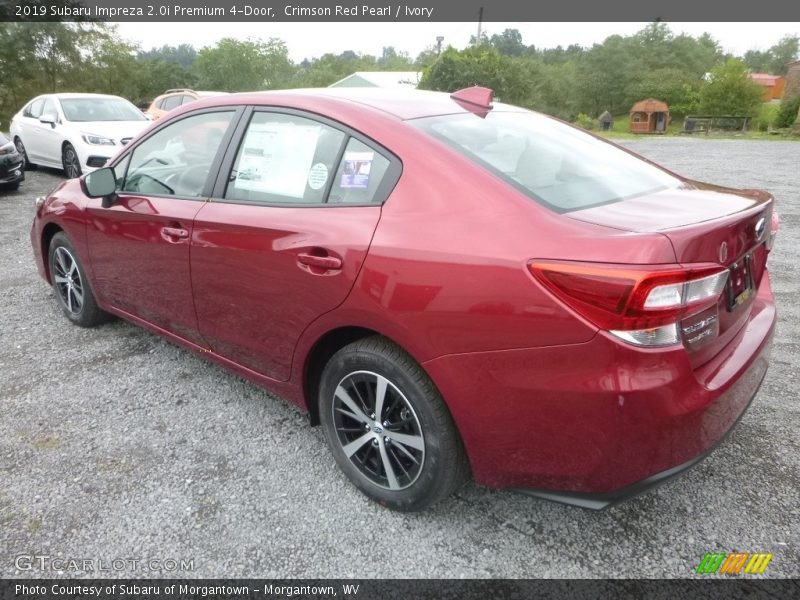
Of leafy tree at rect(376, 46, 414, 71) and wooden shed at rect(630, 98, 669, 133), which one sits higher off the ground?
leafy tree at rect(376, 46, 414, 71)

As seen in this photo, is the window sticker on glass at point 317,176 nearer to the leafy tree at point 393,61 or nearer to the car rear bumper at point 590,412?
the car rear bumper at point 590,412

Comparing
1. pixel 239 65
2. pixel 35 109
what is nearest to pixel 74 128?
pixel 35 109

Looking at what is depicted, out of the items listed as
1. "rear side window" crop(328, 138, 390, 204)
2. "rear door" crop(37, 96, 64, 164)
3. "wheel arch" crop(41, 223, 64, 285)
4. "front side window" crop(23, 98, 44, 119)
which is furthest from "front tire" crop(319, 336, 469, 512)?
"front side window" crop(23, 98, 44, 119)

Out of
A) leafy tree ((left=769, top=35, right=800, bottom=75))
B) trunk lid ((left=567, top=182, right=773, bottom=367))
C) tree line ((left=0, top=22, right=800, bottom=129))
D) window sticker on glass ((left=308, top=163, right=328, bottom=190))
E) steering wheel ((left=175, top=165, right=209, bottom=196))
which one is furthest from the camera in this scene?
leafy tree ((left=769, top=35, right=800, bottom=75))

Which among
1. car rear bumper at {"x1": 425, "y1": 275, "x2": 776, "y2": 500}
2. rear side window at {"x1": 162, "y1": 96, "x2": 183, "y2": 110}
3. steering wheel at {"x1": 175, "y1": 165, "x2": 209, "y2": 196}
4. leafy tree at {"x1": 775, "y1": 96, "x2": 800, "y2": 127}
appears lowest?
car rear bumper at {"x1": 425, "y1": 275, "x2": 776, "y2": 500}

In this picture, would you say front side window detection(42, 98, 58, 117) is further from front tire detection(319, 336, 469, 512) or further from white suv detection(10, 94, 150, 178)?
front tire detection(319, 336, 469, 512)

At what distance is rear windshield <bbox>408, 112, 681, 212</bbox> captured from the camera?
2.13m

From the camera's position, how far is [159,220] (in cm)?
303

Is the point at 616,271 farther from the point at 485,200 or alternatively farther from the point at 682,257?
the point at 485,200

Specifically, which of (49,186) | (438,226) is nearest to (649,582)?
(438,226)

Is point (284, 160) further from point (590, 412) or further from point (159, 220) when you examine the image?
point (590, 412)

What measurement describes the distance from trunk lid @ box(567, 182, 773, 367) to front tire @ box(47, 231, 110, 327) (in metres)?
3.43

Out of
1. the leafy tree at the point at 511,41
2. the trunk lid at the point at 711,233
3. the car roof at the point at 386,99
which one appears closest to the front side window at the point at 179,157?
the car roof at the point at 386,99

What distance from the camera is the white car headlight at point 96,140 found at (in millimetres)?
9672
